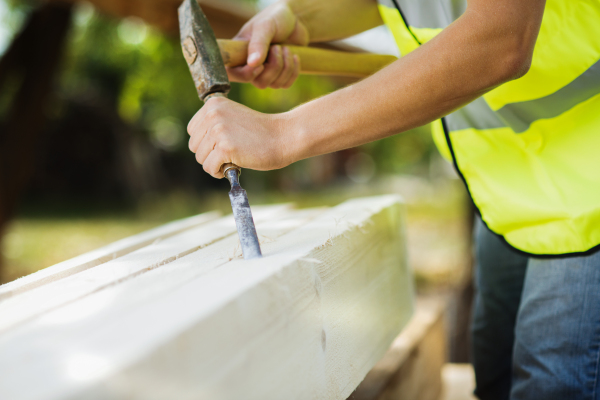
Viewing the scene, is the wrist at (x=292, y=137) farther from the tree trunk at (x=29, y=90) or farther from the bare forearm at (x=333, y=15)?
the tree trunk at (x=29, y=90)

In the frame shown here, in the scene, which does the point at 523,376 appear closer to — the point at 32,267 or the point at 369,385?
the point at 369,385

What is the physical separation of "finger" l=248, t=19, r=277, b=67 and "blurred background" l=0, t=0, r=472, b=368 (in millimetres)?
960

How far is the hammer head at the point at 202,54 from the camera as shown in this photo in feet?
3.48

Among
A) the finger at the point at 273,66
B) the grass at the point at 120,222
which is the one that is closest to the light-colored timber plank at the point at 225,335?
the finger at the point at 273,66

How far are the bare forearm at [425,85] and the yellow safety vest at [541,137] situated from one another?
23 cm

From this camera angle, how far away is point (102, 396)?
46 cm

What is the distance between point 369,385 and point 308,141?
2.81 feet

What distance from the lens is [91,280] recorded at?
0.84m

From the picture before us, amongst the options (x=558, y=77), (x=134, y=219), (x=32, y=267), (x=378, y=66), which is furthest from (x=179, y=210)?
(x=558, y=77)

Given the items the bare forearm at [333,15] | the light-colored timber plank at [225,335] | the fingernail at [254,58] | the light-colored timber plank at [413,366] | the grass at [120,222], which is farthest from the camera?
the grass at [120,222]

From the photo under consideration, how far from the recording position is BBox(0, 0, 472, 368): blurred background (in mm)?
3758

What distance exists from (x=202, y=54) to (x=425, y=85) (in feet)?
1.79

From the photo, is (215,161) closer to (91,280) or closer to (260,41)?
(91,280)

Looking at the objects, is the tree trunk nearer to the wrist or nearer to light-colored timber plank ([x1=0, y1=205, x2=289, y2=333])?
light-colored timber plank ([x1=0, y1=205, x2=289, y2=333])
